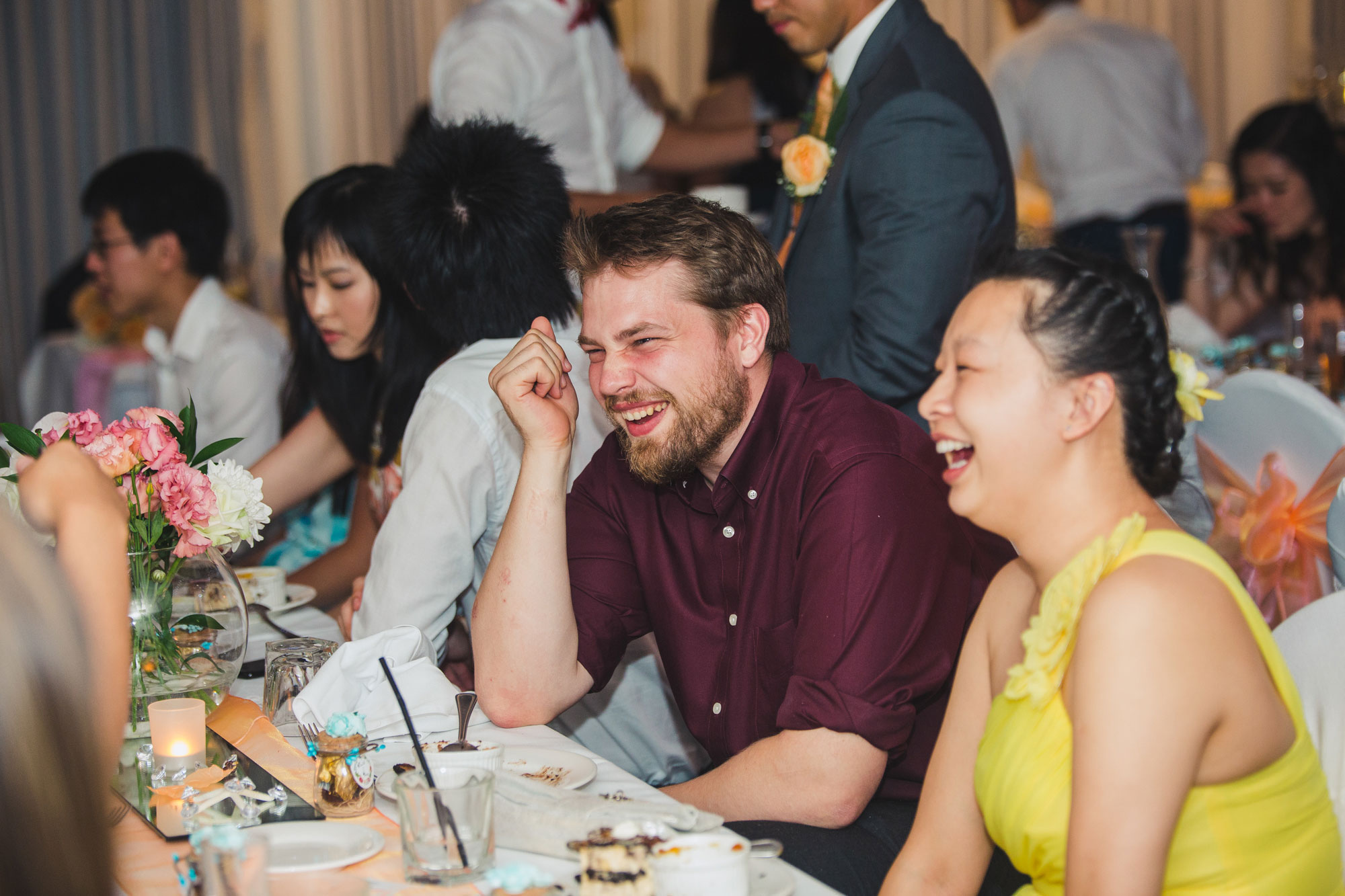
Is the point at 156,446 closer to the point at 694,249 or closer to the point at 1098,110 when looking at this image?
the point at 694,249

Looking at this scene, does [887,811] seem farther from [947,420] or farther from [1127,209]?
[1127,209]

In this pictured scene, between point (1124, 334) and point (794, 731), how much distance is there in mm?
627

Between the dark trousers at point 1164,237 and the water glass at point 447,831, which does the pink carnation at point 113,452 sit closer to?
the water glass at point 447,831

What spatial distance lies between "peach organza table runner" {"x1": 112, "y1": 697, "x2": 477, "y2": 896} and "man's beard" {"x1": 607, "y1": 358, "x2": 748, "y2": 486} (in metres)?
0.59

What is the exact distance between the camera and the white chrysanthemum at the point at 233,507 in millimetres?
1585

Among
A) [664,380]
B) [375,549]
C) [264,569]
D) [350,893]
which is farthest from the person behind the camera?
[264,569]

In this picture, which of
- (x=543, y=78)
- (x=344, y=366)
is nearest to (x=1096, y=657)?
(x=344, y=366)

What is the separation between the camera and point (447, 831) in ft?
3.67

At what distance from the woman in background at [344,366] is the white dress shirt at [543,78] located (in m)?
0.59

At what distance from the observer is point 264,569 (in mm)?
2324

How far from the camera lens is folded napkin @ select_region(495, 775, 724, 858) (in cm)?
118

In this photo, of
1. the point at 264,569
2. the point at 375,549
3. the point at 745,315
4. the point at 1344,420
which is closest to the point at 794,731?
the point at 745,315

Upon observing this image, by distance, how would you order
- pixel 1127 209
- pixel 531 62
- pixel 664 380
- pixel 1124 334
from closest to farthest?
pixel 1124 334 < pixel 664 380 < pixel 531 62 < pixel 1127 209

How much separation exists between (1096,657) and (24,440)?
4.04ft
